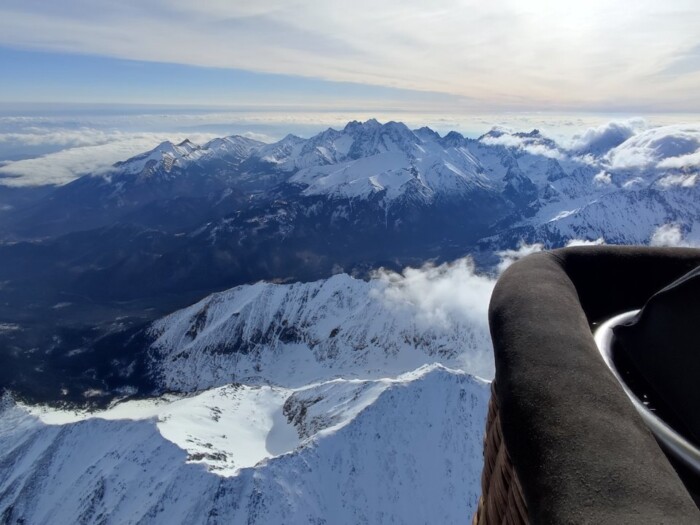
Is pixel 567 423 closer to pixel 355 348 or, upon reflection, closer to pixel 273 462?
pixel 273 462

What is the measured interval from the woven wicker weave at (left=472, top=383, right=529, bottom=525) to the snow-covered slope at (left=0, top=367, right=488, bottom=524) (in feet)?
272

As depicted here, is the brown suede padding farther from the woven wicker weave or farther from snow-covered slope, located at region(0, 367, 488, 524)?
snow-covered slope, located at region(0, 367, 488, 524)

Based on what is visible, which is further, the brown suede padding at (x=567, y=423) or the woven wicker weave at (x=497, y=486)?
the woven wicker weave at (x=497, y=486)

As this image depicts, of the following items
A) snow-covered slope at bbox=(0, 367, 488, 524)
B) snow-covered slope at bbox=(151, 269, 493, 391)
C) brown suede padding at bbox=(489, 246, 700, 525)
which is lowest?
snow-covered slope at bbox=(151, 269, 493, 391)

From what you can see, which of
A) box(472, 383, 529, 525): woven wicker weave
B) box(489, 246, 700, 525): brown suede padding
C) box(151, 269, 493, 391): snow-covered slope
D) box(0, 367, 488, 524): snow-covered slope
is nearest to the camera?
box(489, 246, 700, 525): brown suede padding

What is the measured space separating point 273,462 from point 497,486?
3365 inches

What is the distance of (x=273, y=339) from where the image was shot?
7830 inches

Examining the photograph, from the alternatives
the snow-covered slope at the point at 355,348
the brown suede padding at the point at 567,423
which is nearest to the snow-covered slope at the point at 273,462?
the snow-covered slope at the point at 355,348

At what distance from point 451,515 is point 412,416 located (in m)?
19.7

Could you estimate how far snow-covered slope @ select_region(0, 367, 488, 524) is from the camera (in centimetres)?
7831

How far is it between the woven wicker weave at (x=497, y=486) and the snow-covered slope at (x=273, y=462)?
82841mm

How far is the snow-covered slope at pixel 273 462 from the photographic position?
78312 mm

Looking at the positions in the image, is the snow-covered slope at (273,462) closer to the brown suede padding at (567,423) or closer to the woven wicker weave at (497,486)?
the woven wicker weave at (497,486)

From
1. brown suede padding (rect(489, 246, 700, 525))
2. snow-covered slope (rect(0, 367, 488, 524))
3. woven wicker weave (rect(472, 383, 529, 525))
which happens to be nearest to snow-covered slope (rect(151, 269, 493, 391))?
snow-covered slope (rect(0, 367, 488, 524))
